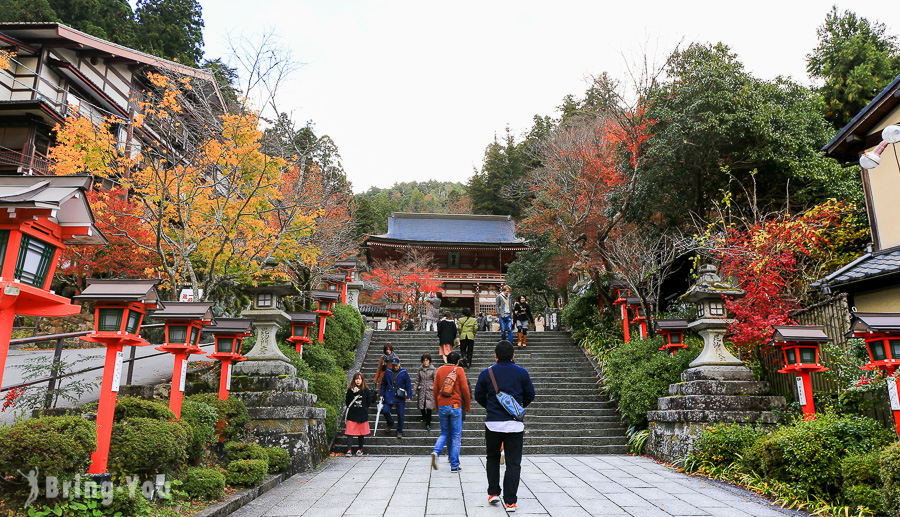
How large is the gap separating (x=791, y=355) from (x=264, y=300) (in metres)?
7.51

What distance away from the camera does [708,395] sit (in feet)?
25.7

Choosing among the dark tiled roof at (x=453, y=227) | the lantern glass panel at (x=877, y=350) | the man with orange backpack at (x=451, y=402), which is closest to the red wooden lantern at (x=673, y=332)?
the lantern glass panel at (x=877, y=350)

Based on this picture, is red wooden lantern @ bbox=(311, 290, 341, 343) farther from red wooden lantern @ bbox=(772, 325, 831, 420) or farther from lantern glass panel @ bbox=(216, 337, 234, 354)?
red wooden lantern @ bbox=(772, 325, 831, 420)

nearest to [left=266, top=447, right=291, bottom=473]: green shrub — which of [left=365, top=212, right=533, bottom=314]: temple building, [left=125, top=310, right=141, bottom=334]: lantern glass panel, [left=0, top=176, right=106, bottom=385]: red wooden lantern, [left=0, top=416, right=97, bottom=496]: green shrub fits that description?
[left=125, top=310, right=141, bottom=334]: lantern glass panel

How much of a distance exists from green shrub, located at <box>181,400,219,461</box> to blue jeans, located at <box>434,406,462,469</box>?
2803mm

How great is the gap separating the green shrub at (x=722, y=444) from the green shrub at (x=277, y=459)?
5.54 metres

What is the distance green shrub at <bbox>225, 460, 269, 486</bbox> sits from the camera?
5781 millimetres

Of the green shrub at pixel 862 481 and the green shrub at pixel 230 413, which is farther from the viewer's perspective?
the green shrub at pixel 230 413

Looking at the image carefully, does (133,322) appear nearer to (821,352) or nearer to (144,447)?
(144,447)

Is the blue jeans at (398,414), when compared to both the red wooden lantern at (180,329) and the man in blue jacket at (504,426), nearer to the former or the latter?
the red wooden lantern at (180,329)

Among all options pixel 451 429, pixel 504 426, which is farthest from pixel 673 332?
pixel 504 426

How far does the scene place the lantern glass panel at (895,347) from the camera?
526 cm

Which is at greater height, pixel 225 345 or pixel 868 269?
pixel 868 269

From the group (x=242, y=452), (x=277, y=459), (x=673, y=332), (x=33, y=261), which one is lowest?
(x=277, y=459)
